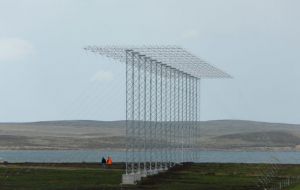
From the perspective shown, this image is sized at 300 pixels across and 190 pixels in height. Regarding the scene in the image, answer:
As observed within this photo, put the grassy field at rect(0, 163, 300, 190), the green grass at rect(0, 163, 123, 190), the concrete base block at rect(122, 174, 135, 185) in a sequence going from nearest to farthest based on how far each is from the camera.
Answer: the green grass at rect(0, 163, 123, 190) → the grassy field at rect(0, 163, 300, 190) → the concrete base block at rect(122, 174, 135, 185)

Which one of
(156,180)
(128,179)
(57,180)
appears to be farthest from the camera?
(156,180)

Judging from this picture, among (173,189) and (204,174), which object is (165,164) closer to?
(204,174)

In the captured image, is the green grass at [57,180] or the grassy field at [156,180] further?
the grassy field at [156,180]

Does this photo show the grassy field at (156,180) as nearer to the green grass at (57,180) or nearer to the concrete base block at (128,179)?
the green grass at (57,180)

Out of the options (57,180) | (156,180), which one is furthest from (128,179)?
(57,180)

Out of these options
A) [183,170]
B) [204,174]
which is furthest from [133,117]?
[183,170]

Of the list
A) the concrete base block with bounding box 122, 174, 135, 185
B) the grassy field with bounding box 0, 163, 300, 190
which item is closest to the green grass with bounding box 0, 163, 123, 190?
the grassy field with bounding box 0, 163, 300, 190

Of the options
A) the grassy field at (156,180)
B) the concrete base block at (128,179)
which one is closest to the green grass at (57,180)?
the grassy field at (156,180)

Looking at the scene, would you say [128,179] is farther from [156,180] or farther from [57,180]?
[57,180]

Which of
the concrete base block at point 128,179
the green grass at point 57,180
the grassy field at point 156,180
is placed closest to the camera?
the green grass at point 57,180

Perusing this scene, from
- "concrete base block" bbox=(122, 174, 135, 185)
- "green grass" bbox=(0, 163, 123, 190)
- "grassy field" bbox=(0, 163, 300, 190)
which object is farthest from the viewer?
"concrete base block" bbox=(122, 174, 135, 185)

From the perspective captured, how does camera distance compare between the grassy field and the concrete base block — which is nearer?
the grassy field

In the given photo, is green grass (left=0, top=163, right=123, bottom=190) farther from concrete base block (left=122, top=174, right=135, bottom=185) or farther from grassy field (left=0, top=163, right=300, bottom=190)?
concrete base block (left=122, top=174, right=135, bottom=185)

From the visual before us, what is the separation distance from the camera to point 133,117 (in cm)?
5919
